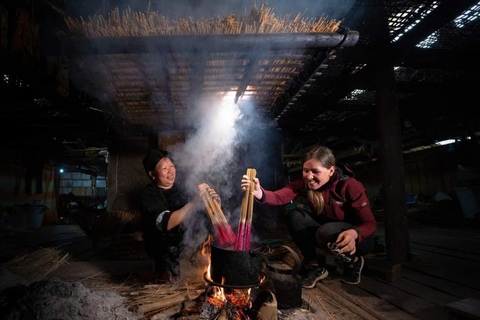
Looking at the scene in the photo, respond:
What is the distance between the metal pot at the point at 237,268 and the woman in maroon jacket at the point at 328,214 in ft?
3.38

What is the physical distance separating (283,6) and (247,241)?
425 cm

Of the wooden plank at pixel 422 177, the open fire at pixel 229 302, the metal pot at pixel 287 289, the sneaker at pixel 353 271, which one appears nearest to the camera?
the open fire at pixel 229 302

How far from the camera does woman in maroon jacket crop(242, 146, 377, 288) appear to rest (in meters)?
3.43

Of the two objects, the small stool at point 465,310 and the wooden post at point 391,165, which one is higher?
the wooden post at point 391,165

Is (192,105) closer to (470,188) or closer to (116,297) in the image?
(116,297)

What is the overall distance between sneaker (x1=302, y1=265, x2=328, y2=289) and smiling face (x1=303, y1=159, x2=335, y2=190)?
119 cm

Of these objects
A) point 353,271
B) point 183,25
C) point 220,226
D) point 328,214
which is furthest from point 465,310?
point 183,25

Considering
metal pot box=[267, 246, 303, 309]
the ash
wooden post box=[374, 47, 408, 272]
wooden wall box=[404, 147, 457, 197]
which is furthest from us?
wooden wall box=[404, 147, 457, 197]

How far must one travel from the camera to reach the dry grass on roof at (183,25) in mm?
2961

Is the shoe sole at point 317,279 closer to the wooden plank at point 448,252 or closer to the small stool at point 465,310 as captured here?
the small stool at point 465,310

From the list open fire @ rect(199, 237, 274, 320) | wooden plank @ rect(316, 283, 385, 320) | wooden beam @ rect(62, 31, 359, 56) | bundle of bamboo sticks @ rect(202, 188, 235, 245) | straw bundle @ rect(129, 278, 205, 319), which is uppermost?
wooden beam @ rect(62, 31, 359, 56)

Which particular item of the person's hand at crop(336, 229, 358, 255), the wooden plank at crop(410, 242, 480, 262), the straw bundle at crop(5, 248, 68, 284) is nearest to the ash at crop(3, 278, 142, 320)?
the straw bundle at crop(5, 248, 68, 284)

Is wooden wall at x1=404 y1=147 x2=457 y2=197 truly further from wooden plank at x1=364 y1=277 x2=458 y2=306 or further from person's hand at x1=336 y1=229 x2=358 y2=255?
person's hand at x1=336 y1=229 x2=358 y2=255

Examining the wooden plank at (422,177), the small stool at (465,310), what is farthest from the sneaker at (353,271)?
the wooden plank at (422,177)
